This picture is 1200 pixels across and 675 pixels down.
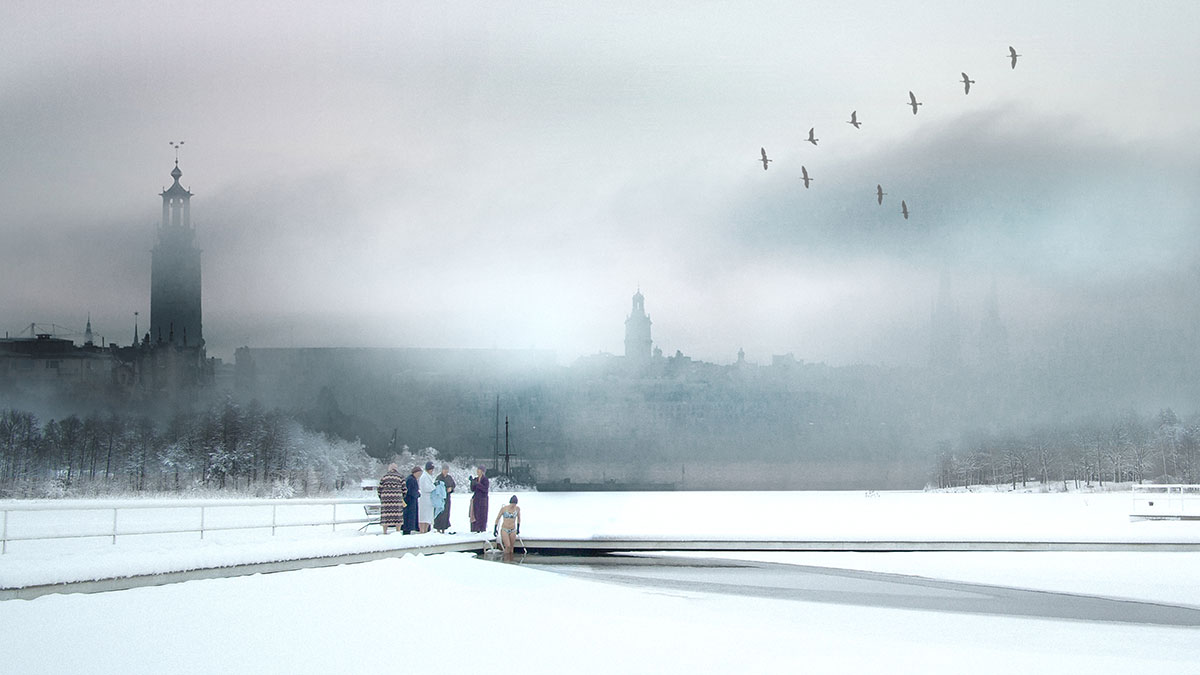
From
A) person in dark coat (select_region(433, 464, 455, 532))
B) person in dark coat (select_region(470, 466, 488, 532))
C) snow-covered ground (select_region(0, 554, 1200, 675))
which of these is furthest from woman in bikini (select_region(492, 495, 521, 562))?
snow-covered ground (select_region(0, 554, 1200, 675))

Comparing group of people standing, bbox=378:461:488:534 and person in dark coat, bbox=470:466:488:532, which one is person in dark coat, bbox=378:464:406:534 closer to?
group of people standing, bbox=378:461:488:534

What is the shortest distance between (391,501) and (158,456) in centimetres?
12432

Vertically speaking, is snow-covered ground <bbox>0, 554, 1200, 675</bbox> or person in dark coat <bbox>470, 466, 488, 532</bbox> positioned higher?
person in dark coat <bbox>470, 466, 488, 532</bbox>

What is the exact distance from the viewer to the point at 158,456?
144125 mm

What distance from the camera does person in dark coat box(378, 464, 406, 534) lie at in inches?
1200

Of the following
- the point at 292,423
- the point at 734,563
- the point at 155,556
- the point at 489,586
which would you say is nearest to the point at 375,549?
the point at 489,586

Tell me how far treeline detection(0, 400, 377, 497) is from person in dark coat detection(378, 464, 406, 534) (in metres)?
102

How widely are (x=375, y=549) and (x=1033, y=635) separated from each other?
13060 mm

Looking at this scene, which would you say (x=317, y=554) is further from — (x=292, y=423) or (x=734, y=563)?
(x=292, y=423)

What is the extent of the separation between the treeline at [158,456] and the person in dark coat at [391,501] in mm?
101883

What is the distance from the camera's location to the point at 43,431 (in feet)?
459

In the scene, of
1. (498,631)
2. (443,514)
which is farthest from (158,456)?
(498,631)

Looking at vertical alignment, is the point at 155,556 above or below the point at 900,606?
above

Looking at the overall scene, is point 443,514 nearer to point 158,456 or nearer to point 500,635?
point 500,635
